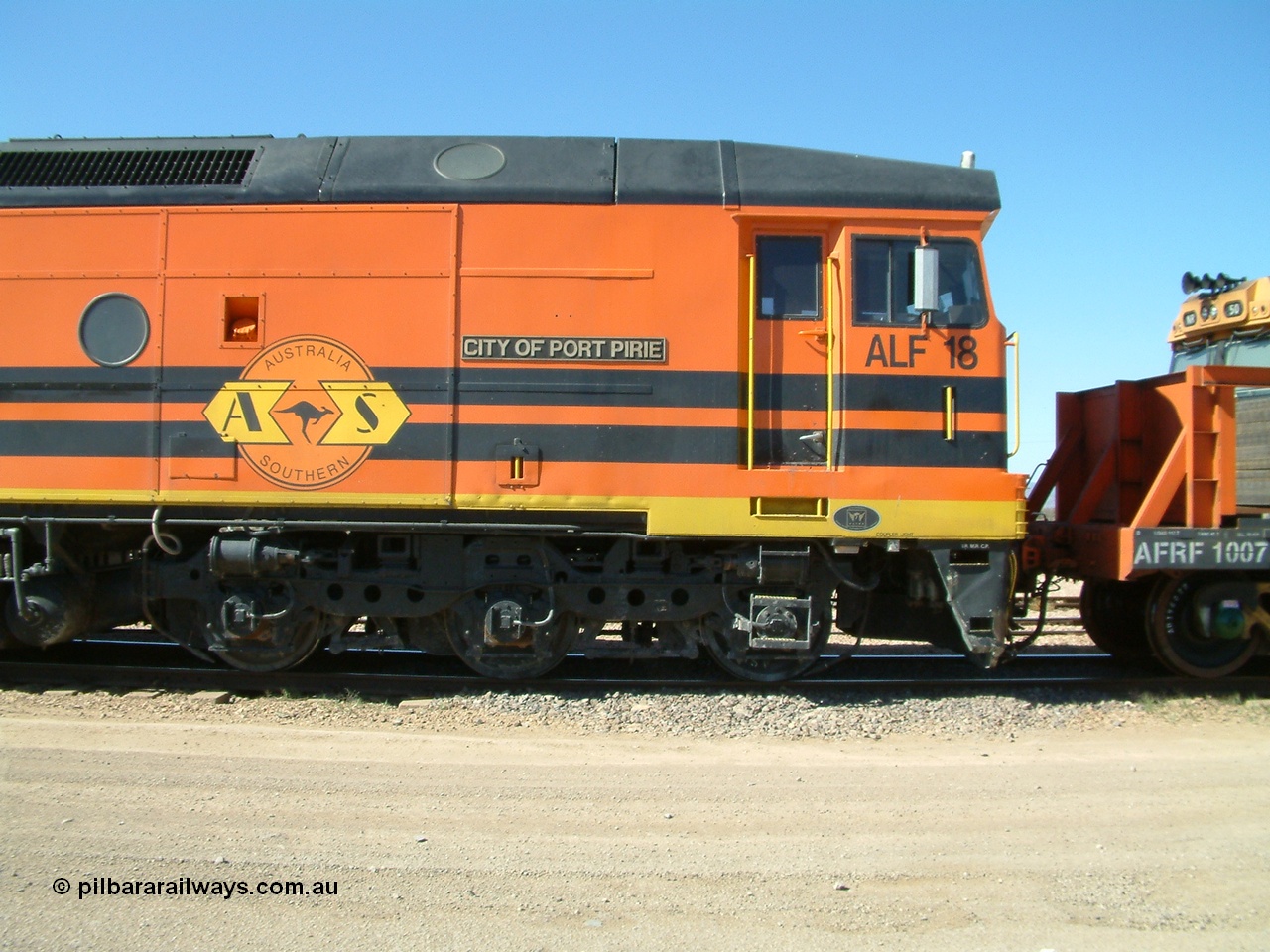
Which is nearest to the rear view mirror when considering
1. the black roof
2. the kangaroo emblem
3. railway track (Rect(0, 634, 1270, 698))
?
the black roof

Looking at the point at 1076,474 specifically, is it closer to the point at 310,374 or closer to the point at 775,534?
the point at 775,534

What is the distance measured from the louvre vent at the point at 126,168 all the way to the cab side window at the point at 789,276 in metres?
4.08

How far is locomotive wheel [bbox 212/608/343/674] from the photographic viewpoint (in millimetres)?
6938

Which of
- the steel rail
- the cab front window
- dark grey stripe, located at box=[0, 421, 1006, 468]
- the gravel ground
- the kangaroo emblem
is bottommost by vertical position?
the gravel ground

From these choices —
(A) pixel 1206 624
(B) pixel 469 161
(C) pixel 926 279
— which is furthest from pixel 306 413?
(A) pixel 1206 624

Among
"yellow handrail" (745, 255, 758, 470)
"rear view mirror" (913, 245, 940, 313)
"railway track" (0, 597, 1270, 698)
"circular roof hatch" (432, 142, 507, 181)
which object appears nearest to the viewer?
"rear view mirror" (913, 245, 940, 313)

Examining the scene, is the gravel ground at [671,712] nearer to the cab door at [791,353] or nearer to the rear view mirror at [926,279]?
the cab door at [791,353]

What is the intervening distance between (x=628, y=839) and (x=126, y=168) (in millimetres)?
6301

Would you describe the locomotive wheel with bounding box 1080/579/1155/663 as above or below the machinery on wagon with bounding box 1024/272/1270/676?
below

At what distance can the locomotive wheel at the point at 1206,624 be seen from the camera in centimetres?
731

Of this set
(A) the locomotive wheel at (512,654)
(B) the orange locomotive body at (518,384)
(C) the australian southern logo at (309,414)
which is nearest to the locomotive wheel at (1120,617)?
(B) the orange locomotive body at (518,384)

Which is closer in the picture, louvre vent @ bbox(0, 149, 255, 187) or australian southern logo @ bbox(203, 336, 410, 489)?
australian southern logo @ bbox(203, 336, 410, 489)

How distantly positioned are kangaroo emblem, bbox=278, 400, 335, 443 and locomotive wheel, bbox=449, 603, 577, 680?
1.80 metres

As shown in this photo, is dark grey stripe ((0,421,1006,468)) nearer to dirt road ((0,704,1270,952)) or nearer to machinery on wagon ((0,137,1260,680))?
machinery on wagon ((0,137,1260,680))
